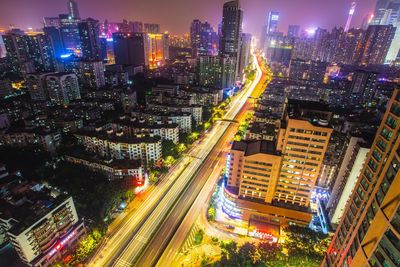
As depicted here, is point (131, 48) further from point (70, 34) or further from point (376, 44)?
point (376, 44)

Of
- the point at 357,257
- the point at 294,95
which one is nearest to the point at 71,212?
the point at 357,257

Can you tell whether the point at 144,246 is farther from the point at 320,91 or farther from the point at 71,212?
the point at 320,91

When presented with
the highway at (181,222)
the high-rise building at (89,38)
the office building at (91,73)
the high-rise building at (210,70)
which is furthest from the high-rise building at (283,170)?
the high-rise building at (89,38)

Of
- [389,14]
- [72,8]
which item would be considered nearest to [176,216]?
[72,8]

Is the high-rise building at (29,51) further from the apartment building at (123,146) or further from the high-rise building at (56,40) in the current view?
the apartment building at (123,146)

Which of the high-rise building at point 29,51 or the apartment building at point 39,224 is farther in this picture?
the high-rise building at point 29,51

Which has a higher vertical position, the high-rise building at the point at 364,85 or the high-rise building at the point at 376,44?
the high-rise building at the point at 376,44

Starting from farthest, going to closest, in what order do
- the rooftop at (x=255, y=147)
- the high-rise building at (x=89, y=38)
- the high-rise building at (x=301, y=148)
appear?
the high-rise building at (x=89, y=38)
the rooftop at (x=255, y=147)
the high-rise building at (x=301, y=148)
